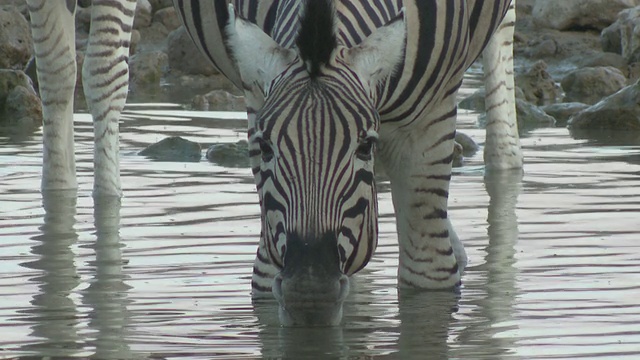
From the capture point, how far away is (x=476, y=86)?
1889 centimetres

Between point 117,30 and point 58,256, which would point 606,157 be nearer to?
point 117,30

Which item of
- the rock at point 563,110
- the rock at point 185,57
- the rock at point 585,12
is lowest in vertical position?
the rock at point 563,110

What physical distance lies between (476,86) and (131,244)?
10.8m

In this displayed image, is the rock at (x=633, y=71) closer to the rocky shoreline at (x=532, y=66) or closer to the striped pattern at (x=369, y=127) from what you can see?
the rocky shoreline at (x=532, y=66)

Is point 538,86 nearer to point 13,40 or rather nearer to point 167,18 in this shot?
point 13,40

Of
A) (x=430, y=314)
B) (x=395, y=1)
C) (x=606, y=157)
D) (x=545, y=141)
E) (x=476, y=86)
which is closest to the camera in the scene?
(x=395, y=1)

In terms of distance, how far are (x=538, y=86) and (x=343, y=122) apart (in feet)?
41.3

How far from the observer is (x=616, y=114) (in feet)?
46.4

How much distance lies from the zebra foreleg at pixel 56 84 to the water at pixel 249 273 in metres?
0.24

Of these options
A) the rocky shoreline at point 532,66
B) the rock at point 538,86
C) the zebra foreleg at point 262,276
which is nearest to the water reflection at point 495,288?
the zebra foreleg at point 262,276

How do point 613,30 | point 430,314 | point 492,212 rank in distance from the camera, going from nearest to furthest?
point 430,314, point 492,212, point 613,30

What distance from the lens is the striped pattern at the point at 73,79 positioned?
10719mm

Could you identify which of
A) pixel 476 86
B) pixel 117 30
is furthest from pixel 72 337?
pixel 476 86

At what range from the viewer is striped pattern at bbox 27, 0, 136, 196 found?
1072 centimetres
